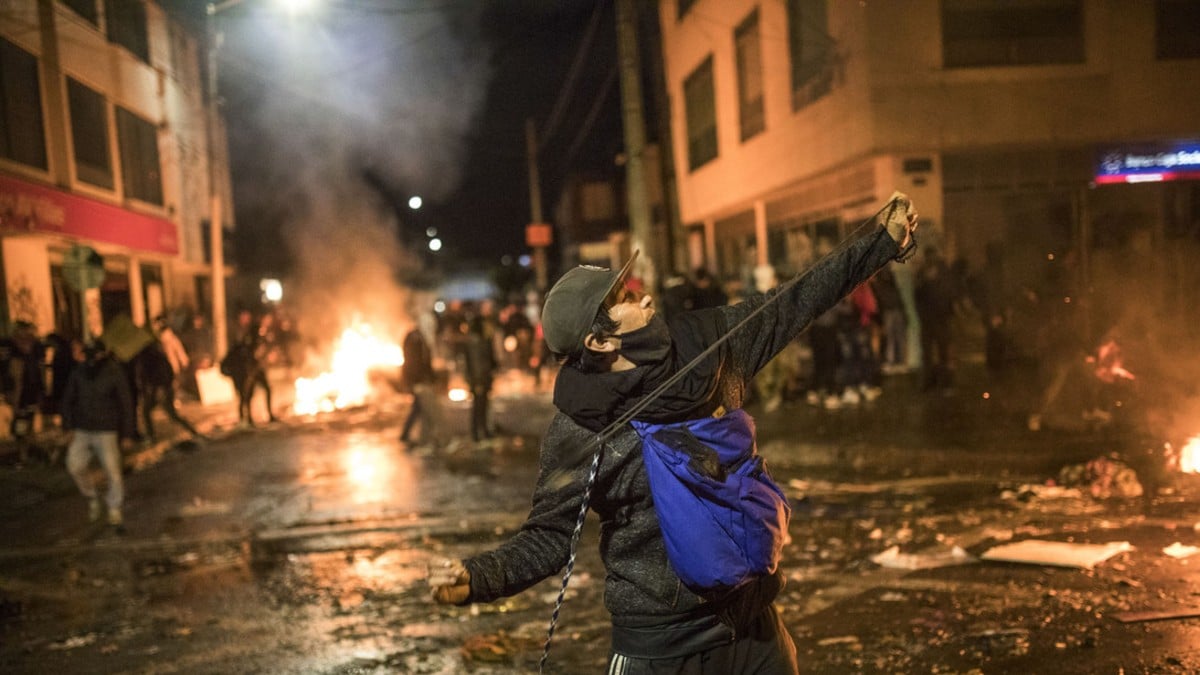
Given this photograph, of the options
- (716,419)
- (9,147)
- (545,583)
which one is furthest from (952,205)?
(9,147)

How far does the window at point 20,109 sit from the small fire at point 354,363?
6.43 meters

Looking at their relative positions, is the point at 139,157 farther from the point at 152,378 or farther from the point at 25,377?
the point at 25,377

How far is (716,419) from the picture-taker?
2473 millimetres

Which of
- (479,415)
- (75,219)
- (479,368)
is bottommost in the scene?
(479,415)

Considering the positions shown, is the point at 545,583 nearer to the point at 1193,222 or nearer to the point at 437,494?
the point at 437,494

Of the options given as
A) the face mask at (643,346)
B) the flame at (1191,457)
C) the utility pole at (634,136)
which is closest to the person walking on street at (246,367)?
the utility pole at (634,136)

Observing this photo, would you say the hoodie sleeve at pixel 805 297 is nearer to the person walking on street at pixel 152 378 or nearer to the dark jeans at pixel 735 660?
the dark jeans at pixel 735 660

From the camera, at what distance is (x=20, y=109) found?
56.4 ft

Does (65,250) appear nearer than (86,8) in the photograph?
Yes

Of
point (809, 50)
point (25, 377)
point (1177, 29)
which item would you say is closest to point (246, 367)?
point (25, 377)

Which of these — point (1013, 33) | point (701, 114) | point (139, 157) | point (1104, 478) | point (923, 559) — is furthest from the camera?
point (701, 114)

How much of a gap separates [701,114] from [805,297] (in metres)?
23.0

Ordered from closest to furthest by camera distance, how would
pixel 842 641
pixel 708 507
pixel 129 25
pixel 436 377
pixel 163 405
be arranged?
pixel 708 507 < pixel 842 641 < pixel 436 377 < pixel 163 405 < pixel 129 25

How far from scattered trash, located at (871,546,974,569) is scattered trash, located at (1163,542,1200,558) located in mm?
1130
